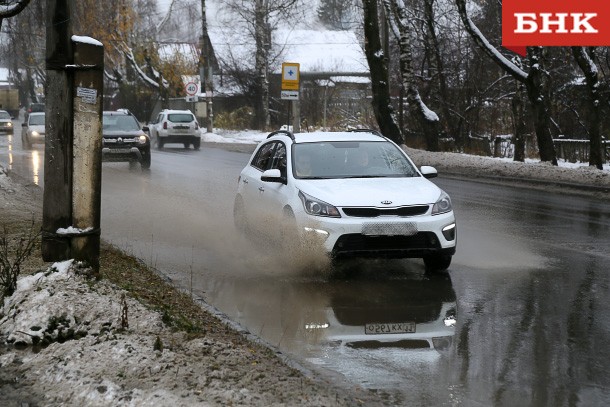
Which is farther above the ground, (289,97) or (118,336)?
(289,97)

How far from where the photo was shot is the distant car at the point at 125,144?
87.9 feet

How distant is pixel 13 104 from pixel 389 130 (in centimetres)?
7117

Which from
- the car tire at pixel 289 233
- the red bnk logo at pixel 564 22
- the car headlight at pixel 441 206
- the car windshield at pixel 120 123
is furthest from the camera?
the car windshield at pixel 120 123

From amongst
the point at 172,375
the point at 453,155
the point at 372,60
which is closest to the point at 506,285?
the point at 172,375

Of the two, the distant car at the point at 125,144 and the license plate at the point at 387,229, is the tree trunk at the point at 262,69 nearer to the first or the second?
the distant car at the point at 125,144

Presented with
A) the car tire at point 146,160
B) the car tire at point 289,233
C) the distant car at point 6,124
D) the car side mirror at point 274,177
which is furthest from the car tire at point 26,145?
the car tire at point 289,233

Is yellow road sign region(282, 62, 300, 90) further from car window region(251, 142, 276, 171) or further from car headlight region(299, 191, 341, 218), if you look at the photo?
car headlight region(299, 191, 341, 218)

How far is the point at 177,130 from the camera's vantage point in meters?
43.5

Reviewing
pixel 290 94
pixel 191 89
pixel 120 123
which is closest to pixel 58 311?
pixel 120 123

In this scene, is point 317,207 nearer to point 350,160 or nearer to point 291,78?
point 350,160

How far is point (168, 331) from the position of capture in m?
6.77

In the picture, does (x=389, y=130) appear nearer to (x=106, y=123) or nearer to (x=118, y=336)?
(x=106, y=123)

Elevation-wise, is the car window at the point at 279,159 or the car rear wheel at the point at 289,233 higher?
the car window at the point at 279,159

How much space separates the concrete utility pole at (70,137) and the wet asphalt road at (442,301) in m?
1.55
